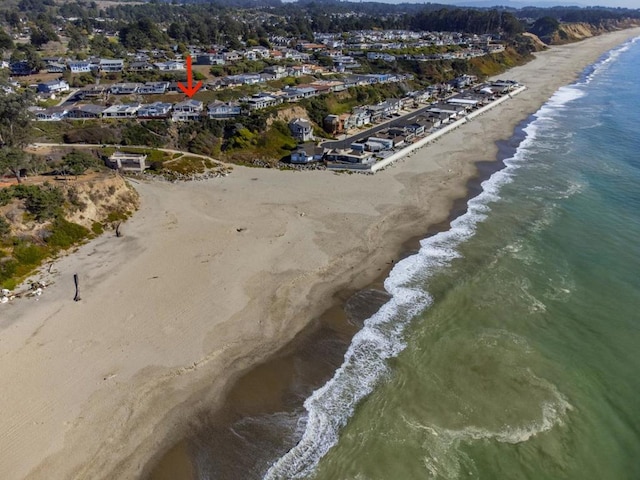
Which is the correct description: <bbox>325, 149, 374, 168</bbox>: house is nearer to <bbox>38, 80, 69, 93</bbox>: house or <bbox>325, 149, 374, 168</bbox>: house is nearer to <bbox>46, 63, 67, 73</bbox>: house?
<bbox>38, 80, 69, 93</bbox>: house

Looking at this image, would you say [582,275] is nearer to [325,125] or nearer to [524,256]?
[524,256]

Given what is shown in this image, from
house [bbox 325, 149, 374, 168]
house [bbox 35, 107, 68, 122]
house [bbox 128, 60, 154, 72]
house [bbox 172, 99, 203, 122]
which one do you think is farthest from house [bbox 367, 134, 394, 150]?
house [bbox 128, 60, 154, 72]

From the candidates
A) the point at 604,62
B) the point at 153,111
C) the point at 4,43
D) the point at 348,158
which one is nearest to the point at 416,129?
the point at 348,158

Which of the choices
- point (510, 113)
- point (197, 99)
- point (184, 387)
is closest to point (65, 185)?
point (184, 387)

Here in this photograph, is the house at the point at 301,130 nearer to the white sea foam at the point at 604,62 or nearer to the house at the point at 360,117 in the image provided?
the house at the point at 360,117

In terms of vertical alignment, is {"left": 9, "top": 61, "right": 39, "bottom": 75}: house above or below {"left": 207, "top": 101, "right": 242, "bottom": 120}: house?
above

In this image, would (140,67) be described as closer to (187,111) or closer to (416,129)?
(187,111)
